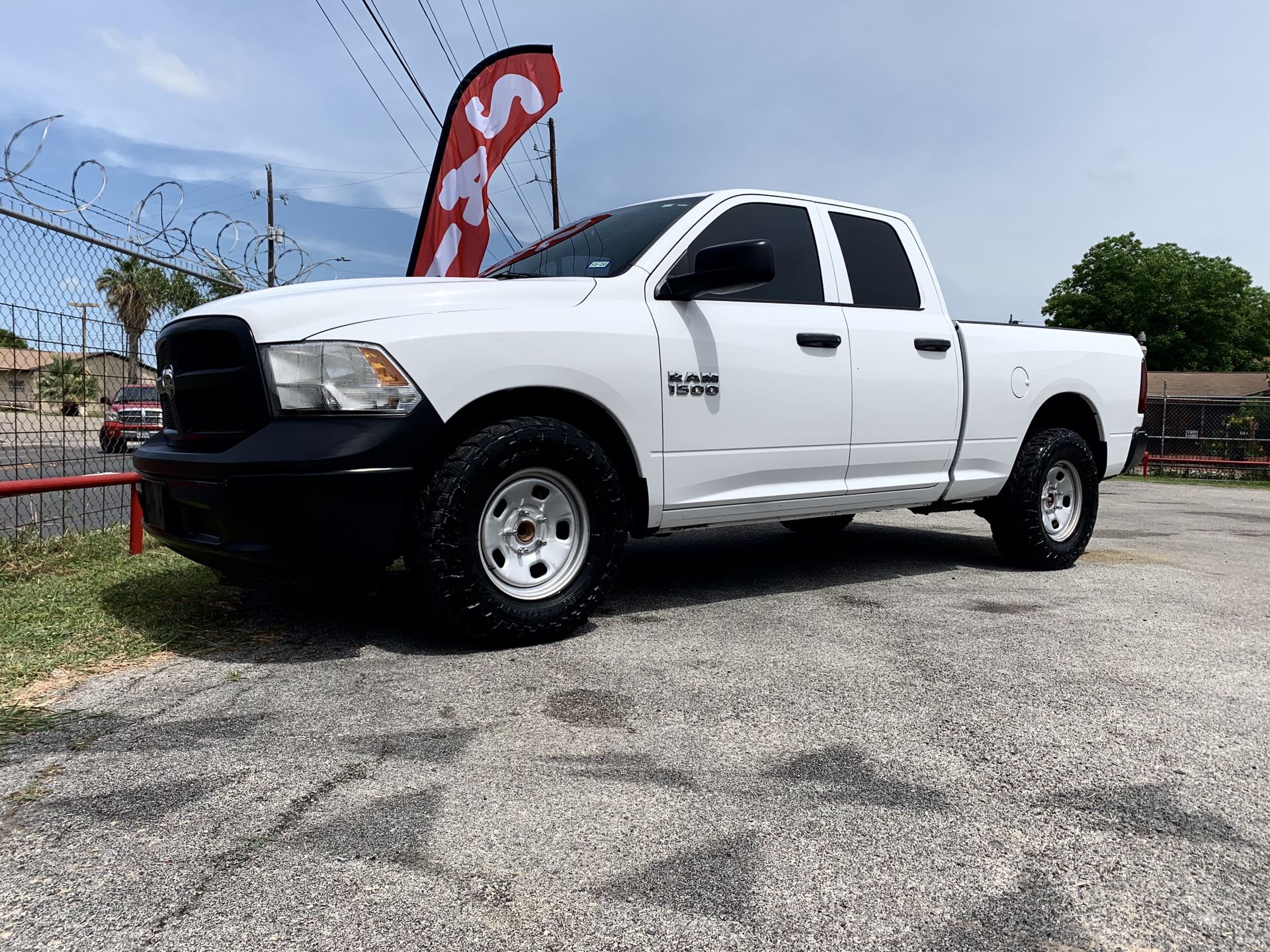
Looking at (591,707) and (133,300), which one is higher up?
(133,300)

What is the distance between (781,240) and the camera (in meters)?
4.72

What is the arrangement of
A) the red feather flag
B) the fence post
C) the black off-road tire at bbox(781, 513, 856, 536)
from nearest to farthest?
1. the fence post
2. the black off-road tire at bbox(781, 513, 856, 536)
3. the red feather flag

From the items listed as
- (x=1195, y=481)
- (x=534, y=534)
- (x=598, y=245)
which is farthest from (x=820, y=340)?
(x=1195, y=481)

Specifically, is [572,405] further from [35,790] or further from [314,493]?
[35,790]

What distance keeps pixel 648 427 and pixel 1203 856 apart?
8.43ft

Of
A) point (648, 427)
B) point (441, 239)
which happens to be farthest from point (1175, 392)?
point (648, 427)

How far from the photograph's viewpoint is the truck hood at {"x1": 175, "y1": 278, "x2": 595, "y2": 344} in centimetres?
339

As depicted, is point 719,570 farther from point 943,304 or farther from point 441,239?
point 441,239

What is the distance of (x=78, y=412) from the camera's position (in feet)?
19.9

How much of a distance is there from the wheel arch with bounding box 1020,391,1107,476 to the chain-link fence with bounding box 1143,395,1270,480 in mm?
18709

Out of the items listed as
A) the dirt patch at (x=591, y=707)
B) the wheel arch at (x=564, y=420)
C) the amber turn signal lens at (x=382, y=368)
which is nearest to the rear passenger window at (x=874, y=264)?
the wheel arch at (x=564, y=420)

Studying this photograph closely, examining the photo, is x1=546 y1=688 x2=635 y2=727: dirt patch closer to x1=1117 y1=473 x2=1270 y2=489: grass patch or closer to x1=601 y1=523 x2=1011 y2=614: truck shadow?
x1=601 y1=523 x2=1011 y2=614: truck shadow

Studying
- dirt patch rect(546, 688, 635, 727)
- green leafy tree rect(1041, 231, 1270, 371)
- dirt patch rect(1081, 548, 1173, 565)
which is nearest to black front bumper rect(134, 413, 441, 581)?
dirt patch rect(546, 688, 635, 727)

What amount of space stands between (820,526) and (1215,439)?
21926mm
